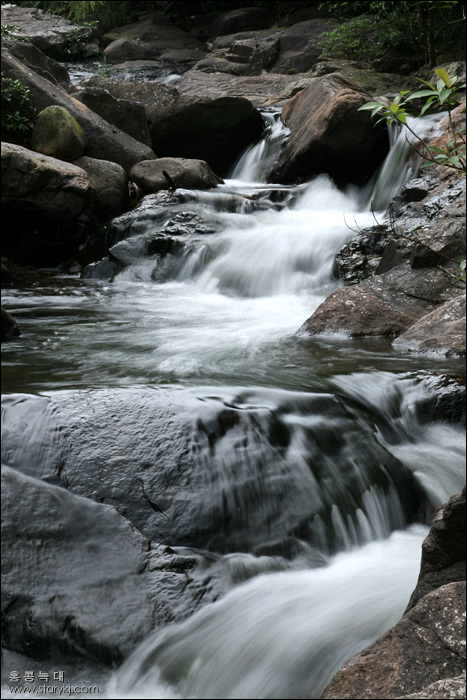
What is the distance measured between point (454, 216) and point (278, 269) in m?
2.14

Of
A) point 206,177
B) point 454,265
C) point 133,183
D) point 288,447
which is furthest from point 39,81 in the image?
point 288,447

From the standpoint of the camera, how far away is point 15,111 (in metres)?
9.47

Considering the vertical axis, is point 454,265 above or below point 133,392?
above

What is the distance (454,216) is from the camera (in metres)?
6.42

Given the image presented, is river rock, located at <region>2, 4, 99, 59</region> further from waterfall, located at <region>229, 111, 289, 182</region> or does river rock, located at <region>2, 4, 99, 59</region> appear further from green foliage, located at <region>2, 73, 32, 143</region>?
green foliage, located at <region>2, 73, 32, 143</region>

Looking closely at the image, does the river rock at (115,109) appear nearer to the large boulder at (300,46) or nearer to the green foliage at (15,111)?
the green foliage at (15,111)

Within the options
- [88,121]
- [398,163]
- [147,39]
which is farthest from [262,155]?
[147,39]

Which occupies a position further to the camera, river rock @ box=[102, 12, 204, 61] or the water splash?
river rock @ box=[102, 12, 204, 61]

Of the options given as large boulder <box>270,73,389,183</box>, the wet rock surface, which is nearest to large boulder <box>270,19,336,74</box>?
large boulder <box>270,73,389,183</box>

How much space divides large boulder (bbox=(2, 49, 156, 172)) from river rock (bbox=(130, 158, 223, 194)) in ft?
1.28

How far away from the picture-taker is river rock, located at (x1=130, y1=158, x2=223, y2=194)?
32.3 feet

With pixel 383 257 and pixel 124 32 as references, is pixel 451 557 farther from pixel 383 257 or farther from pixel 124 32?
pixel 124 32

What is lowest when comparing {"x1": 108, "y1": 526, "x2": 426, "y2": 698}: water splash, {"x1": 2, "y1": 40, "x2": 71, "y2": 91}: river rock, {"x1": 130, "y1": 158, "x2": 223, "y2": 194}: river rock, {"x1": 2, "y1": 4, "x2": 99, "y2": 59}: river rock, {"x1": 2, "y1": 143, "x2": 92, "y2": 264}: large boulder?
{"x1": 108, "y1": 526, "x2": 426, "y2": 698}: water splash

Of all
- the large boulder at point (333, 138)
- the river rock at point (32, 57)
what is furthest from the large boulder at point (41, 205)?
the large boulder at point (333, 138)
